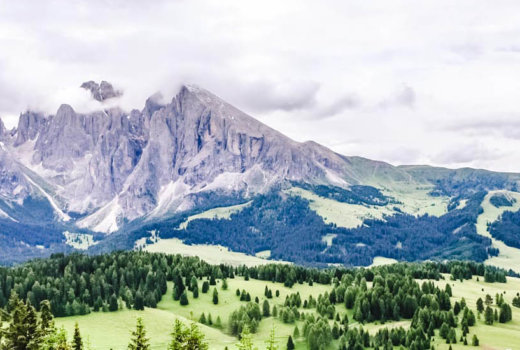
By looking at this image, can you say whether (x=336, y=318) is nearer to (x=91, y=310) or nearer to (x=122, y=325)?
(x=122, y=325)

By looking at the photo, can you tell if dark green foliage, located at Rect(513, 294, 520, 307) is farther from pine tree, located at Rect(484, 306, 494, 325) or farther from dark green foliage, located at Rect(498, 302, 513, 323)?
pine tree, located at Rect(484, 306, 494, 325)

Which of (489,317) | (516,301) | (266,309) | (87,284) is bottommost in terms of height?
(266,309)

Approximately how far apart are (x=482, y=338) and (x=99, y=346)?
96592 mm

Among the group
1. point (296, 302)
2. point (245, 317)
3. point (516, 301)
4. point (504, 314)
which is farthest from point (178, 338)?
point (516, 301)

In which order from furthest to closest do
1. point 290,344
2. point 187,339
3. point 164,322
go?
1. point 164,322
2. point 290,344
3. point 187,339

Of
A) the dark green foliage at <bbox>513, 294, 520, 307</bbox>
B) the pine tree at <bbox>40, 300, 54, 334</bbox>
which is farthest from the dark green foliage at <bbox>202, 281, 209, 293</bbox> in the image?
the pine tree at <bbox>40, 300, 54, 334</bbox>

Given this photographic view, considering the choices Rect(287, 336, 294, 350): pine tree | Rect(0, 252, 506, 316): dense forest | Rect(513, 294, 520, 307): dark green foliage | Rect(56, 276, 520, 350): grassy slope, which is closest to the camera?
Rect(56, 276, 520, 350): grassy slope

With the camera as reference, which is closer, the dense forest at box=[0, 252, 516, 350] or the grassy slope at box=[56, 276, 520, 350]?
the grassy slope at box=[56, 276, 520, 350]

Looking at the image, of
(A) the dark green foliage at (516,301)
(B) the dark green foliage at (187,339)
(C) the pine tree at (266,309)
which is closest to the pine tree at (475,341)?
(A) the dark green foliage at (516,301)

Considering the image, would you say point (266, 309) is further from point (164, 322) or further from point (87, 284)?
point (87, 284)

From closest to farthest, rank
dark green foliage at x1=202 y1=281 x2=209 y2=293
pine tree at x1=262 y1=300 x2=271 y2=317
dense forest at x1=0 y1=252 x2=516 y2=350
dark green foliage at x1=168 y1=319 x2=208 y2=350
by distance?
dark green foliage at x1=168 y1=319 x2=208 y2=350
dense forest at x1=0 y1=252 x2=516 y2=350
pine tree at x1=262 y1=300 x2=271 y2=317
dark green foliage at x1=202 y1=281 x2=209 y2=293

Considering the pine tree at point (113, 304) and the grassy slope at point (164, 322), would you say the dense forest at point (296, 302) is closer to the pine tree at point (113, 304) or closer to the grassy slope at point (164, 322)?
the pine tree at point (113, 304)

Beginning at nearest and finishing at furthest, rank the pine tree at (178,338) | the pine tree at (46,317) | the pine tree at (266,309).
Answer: the pine tree at (178,338) < the pine tree at (46,317) < the pine tree at (266,309)

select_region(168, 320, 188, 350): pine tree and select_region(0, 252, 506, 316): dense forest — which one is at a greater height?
select_region(168, 320, 188, 350): pine tree
